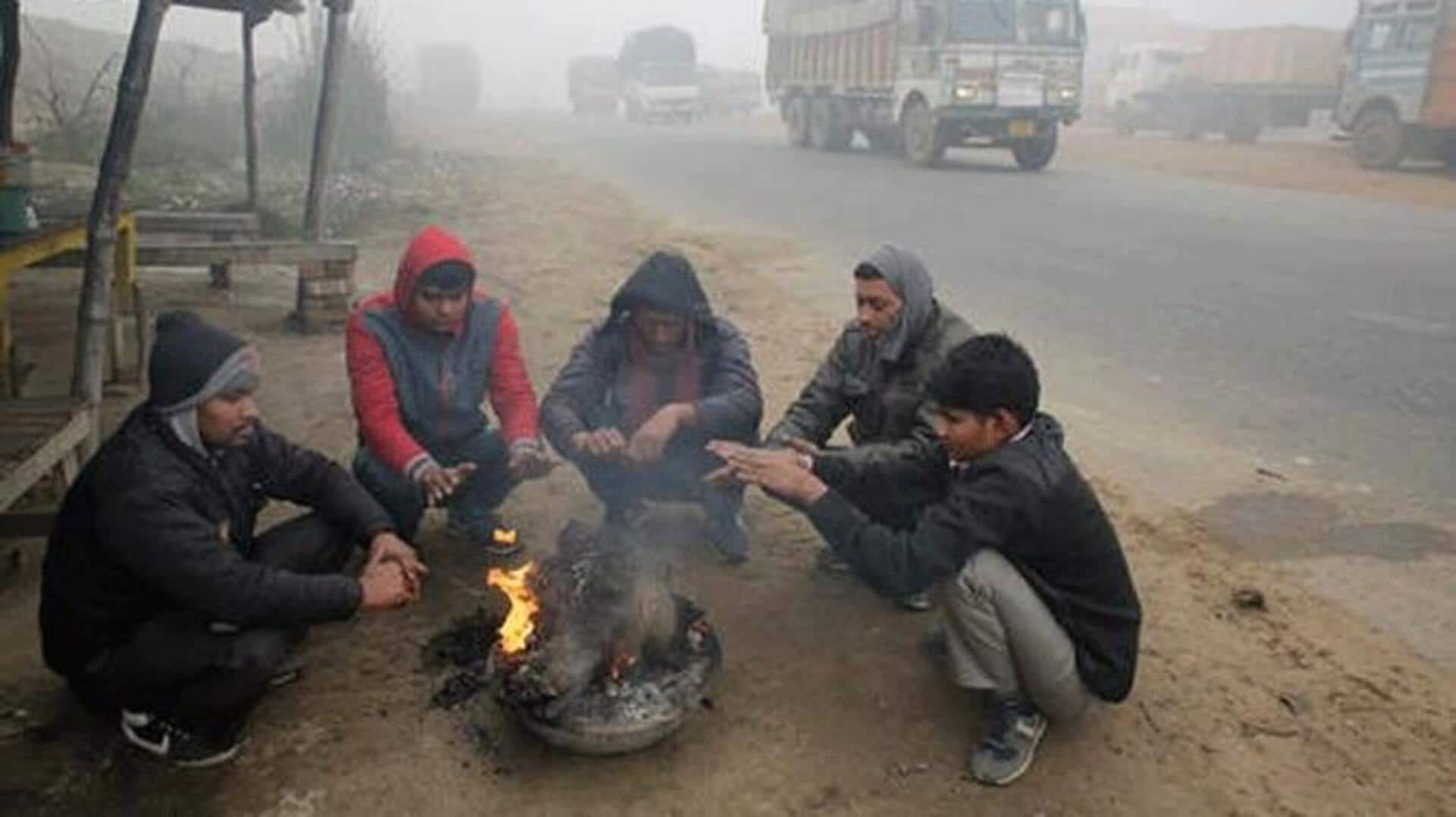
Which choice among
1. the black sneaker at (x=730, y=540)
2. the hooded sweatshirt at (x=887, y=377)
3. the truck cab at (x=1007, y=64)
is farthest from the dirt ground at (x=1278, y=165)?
the black sneaker at (x=730, y=540)

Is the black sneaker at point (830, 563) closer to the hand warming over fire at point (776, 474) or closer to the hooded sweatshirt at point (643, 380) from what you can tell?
the hooded sweatshirt at point (643, 380)

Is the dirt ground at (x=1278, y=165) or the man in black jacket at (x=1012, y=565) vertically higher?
the man in black jacket at (x=1012, y=565)

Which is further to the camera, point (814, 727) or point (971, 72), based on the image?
point (971, 72)

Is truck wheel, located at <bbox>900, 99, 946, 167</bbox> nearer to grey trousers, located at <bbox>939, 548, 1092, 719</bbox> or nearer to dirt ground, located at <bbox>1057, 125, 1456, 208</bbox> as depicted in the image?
dirt ground, located at <bbox>1057, 125, 1456, 208</bbox>

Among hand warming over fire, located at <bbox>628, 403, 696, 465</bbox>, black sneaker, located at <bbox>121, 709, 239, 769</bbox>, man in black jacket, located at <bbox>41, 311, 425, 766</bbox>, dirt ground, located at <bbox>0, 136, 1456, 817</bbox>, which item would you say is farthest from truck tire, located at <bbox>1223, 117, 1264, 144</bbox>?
black sneaker, located at <bbox>121, 709, 239, 769</bbox>

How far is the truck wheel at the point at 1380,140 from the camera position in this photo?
20609 mm

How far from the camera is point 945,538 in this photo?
118 inches

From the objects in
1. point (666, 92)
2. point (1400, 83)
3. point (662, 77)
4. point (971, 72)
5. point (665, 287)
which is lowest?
point (665, 287)

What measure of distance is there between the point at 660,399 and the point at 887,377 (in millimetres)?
1030

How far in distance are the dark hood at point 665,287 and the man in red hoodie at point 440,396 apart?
595 millimetres

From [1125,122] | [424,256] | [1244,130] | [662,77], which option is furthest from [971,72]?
[662,77]

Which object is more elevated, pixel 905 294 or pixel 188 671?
pixel 905 294

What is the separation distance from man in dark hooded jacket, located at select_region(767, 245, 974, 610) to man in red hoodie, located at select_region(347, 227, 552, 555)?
1118 millimetres

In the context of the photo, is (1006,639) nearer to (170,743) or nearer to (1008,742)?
(1008,742)
